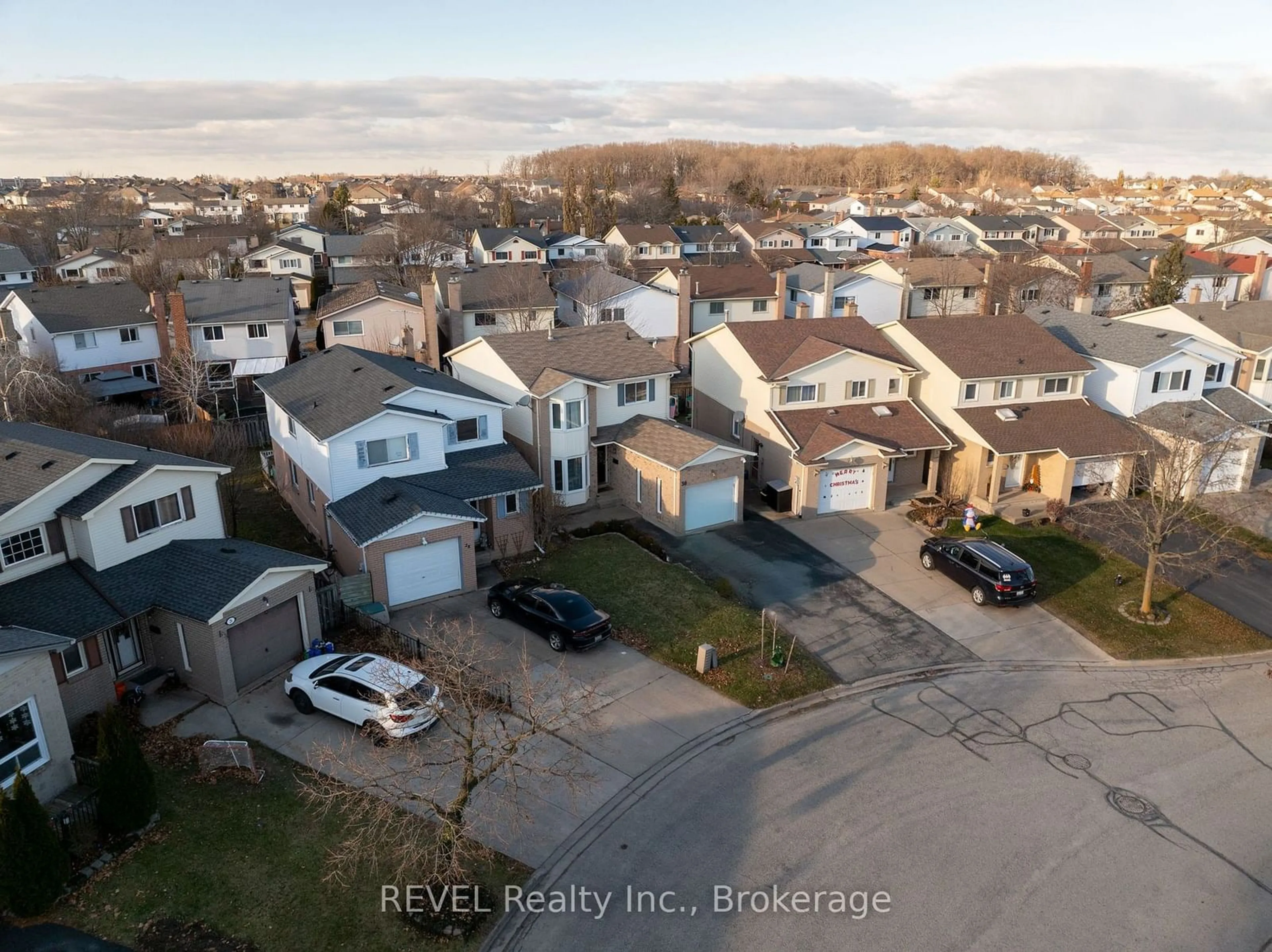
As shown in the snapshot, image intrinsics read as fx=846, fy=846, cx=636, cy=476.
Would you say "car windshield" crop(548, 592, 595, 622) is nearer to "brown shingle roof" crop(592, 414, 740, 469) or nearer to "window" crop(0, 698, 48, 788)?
"brown shingle roof" crop(592, 414, 740, 469)

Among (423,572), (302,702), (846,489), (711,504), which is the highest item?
(423,572)

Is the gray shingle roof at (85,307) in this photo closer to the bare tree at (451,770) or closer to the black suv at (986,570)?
the bare tree at (451,770)

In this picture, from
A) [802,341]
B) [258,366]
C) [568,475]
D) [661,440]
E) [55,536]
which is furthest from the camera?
[258,366]

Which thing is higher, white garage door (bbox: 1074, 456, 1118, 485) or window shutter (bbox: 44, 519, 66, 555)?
window shutter (bbox: 44, 519, 66, 555)

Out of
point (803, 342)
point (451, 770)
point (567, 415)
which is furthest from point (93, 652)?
point (803, 342)

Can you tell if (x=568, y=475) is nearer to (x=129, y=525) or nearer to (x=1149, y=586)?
(x=129, y=525)

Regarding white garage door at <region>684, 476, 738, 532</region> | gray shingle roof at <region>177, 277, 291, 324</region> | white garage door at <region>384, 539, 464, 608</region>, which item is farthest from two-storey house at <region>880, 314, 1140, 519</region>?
gray shingle roof at <region>177, 277, 291, 324</region>

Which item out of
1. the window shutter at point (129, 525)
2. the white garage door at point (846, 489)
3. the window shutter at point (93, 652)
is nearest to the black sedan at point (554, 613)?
the window shutter at point (129, 525)
